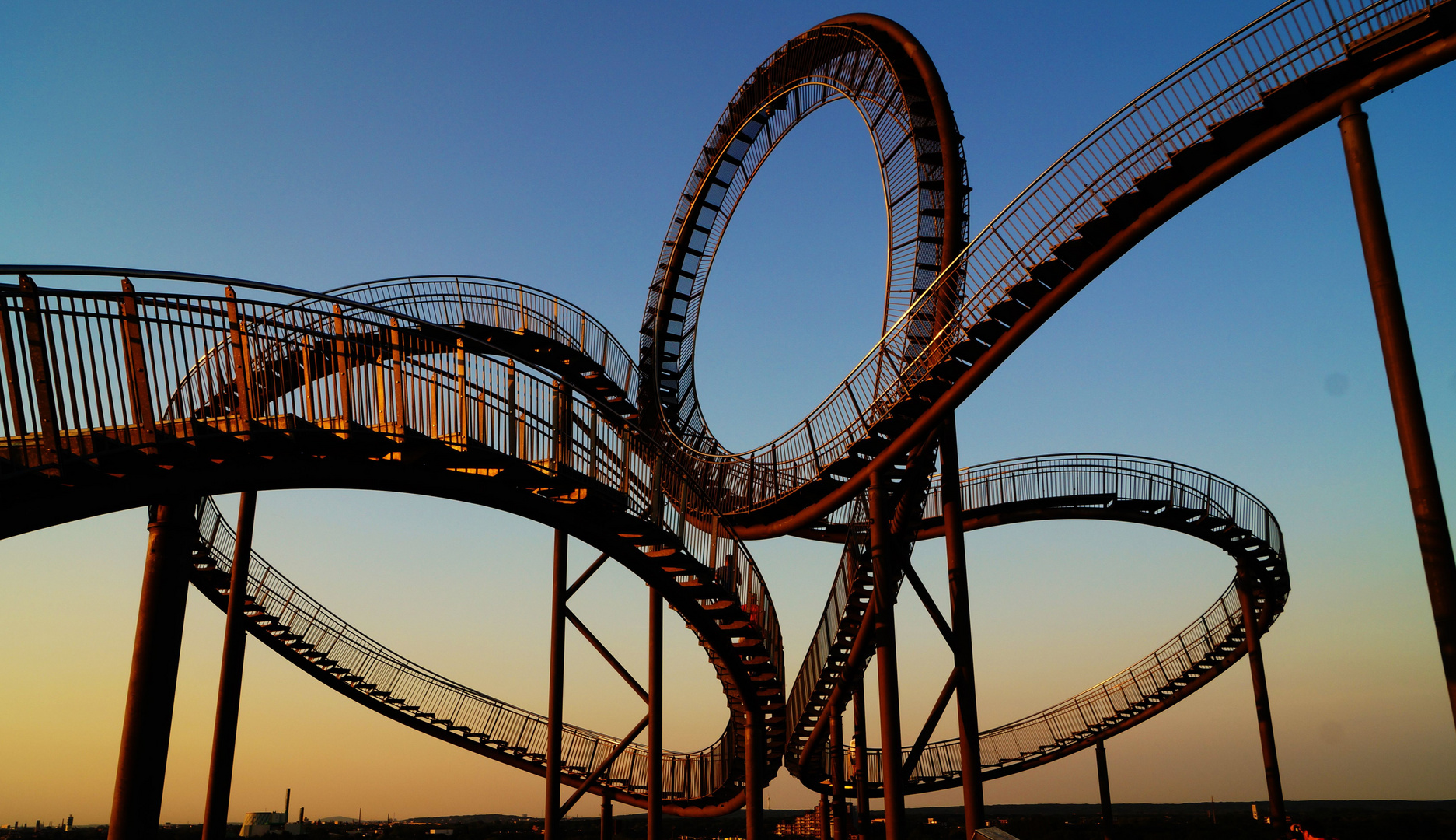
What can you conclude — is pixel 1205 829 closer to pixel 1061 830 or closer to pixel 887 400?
pixel 1061 830

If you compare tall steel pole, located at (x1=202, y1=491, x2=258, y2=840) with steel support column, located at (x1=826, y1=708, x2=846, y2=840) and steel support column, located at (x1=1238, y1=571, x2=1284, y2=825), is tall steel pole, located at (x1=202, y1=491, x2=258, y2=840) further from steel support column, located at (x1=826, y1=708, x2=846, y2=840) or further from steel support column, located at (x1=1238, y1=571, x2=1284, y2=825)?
steel support column, located at (x1=1238, y1=571, x2=1284, y2=825)

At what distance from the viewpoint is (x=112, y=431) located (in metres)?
6.97

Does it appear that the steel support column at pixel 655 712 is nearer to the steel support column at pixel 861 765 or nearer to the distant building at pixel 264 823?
the steel support column at pixel 861 765

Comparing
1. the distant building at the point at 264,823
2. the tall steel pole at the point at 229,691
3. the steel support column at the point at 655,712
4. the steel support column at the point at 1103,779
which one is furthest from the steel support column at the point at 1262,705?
the distant building at the point at 264,823

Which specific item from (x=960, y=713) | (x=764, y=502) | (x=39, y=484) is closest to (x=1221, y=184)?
(x=960, y=713)

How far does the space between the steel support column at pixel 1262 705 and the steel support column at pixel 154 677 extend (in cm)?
1899

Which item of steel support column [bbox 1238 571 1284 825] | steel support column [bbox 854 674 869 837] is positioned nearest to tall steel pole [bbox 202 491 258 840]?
steel support column [bbox 854 674 869 837]

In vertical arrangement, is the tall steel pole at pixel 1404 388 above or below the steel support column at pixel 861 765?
above

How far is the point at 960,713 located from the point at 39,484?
36.5 feet

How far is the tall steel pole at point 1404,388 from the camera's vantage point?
7176 mm

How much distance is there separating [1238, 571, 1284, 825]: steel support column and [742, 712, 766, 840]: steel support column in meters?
10.3

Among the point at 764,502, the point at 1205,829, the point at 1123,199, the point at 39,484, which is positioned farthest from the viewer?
the point at 1205,829

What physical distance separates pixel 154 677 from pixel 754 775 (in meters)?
9.91

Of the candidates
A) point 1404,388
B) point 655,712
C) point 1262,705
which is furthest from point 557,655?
point 1262,705
